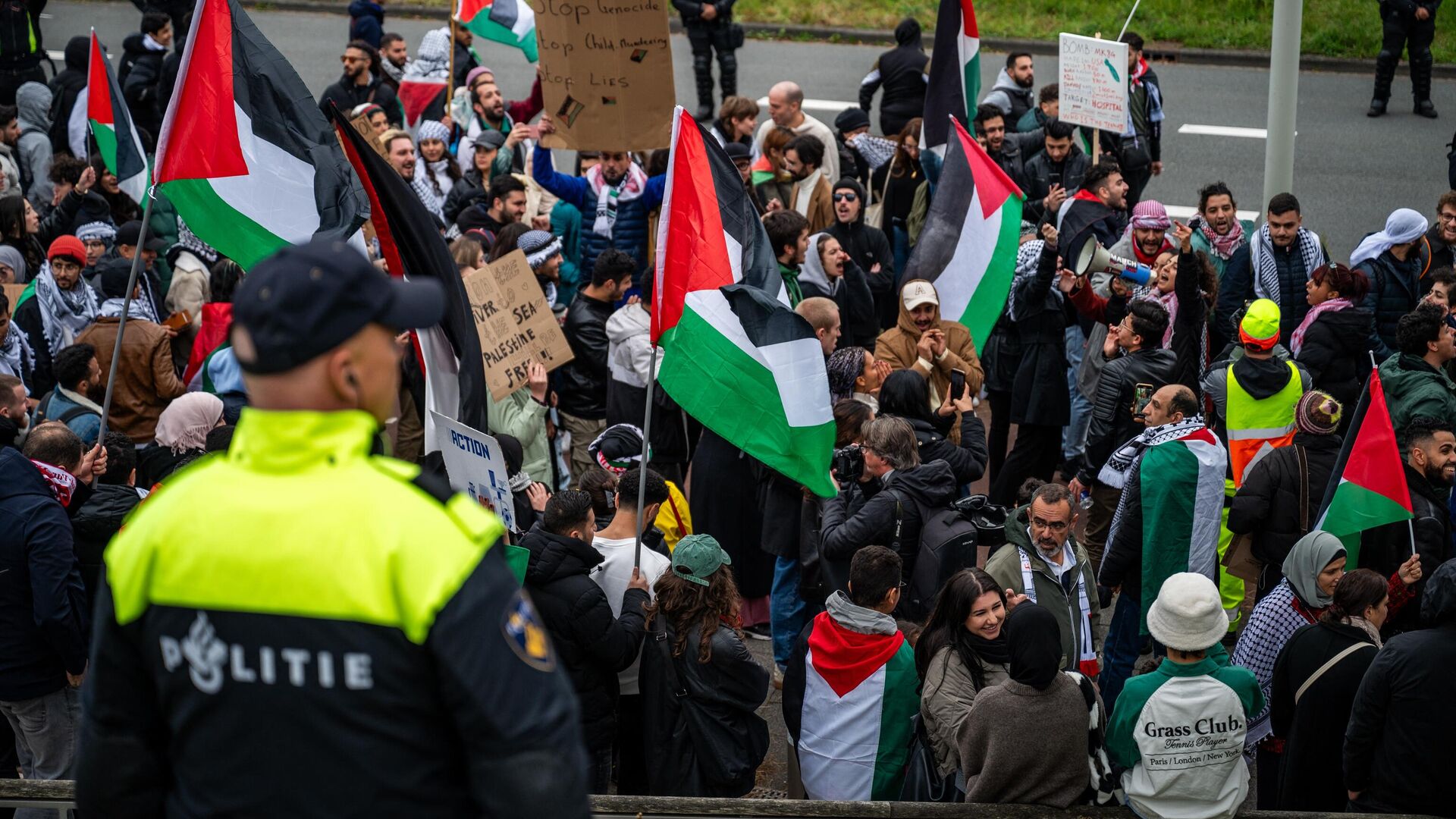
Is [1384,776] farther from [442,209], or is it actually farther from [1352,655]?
[442,209]

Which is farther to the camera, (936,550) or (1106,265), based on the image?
(1106,265)

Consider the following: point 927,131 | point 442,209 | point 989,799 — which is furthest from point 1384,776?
point 442,209

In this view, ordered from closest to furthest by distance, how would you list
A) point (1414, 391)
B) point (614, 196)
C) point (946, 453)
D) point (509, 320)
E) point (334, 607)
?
point (334, 607)
point (946, 453)
point (1414, 391)
point (509, 320)
point (614, 196)

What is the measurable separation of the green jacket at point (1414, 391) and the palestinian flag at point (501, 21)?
23.3 ft

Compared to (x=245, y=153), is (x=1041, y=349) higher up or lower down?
lower down

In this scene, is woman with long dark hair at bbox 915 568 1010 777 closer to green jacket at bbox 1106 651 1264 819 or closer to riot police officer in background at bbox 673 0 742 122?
green jacket at bbox 1106 651 1264 819

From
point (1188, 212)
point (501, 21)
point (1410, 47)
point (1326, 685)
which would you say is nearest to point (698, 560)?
point (1326, 685)

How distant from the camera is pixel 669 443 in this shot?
8.15m

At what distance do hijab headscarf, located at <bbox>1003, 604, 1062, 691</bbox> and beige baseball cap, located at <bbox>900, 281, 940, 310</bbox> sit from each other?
350 centimetres

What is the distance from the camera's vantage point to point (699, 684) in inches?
215

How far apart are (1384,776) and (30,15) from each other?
14205 millimetres

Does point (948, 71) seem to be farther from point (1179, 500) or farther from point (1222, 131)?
point (1222, 131)

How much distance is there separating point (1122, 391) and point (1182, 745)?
3270 mm

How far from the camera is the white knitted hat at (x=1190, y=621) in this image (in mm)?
4820
